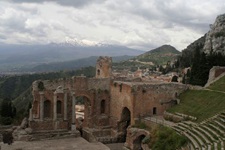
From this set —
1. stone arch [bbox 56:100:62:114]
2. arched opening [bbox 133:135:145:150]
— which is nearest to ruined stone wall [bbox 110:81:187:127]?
arched opening [bbox 133:135:145:150]

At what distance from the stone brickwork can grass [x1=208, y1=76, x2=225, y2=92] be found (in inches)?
137

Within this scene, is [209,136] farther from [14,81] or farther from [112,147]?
[14,81]

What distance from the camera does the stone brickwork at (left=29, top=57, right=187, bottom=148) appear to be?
39688 mm

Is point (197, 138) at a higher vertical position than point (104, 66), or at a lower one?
lower

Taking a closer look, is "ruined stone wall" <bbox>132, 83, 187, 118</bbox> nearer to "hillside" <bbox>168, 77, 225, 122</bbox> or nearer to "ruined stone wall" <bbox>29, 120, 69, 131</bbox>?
"hillside" <bbox>168, 77, 225, 122</bbox>

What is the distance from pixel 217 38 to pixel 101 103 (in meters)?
66.3

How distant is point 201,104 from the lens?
119 ft

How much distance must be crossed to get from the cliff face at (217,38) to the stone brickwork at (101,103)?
163 ft

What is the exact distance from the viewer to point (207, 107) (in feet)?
114

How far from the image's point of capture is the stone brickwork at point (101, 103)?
130 ft

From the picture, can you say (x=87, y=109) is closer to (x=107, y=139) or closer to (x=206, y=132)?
(x=107, y=139)

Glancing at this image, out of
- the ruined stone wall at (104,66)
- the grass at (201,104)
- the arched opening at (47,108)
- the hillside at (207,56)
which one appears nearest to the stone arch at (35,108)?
the arched opening at (47,108)

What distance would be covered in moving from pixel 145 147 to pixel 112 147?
282 inches

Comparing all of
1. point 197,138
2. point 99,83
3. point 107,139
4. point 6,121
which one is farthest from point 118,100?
point 6,121
